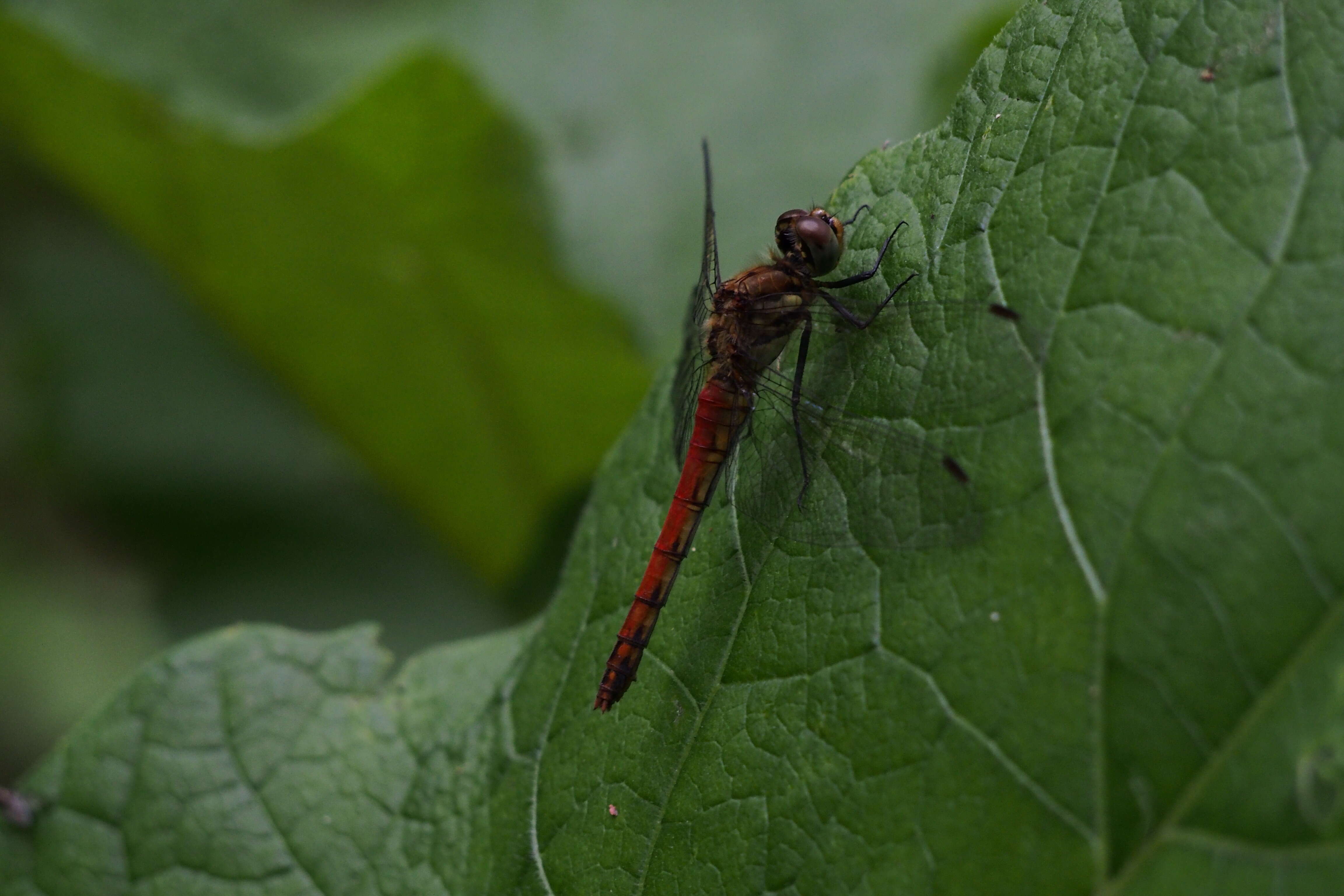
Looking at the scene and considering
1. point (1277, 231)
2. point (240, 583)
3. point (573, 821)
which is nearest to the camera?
point (1277, 231)

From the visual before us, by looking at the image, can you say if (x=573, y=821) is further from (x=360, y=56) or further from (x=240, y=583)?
(x=360, y=56)

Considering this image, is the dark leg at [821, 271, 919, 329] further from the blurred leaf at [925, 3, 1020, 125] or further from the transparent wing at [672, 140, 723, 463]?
the blurred leaf at [925, 3, 1020, 125]

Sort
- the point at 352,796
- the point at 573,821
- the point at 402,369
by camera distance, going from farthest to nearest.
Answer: the point at 402,369 → the point at 352,796 → the point at 573,821

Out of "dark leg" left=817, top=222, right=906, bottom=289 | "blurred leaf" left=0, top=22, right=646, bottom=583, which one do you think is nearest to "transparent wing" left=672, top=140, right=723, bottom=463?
"dark leg" left=817, top=222, right=906, bottom=289

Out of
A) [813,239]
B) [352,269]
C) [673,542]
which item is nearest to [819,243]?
[813,239]

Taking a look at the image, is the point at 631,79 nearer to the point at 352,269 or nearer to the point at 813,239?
the point at 352,269

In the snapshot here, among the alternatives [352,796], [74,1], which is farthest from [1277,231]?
[74,1]
